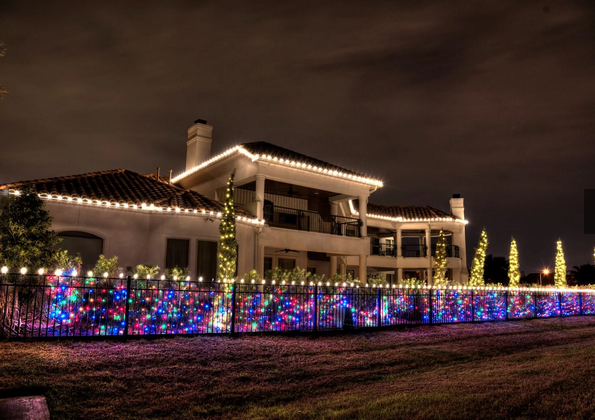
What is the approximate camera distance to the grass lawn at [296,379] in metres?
6.62

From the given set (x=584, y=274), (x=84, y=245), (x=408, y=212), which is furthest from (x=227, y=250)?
(x=584, y=274)

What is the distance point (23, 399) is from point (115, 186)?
12678mm

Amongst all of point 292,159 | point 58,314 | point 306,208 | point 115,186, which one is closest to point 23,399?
point 58,314

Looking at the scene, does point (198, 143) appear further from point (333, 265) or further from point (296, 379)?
point (296, 379)

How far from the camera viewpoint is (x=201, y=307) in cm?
1262

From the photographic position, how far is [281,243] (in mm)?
20797

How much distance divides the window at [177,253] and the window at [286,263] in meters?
8.09

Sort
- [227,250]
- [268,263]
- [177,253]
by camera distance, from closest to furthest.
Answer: [227,250], [177,253], [268,263]

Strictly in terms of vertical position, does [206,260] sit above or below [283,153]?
below

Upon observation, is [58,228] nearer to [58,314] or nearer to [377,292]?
[58,314]

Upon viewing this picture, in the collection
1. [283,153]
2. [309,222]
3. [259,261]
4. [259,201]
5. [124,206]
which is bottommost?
[259,261]

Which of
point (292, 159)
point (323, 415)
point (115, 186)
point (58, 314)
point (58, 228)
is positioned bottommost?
point (323, 415)

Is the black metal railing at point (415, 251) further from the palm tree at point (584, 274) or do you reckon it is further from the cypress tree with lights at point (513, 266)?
the palm tree at point (584, 274)

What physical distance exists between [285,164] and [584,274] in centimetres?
6291
